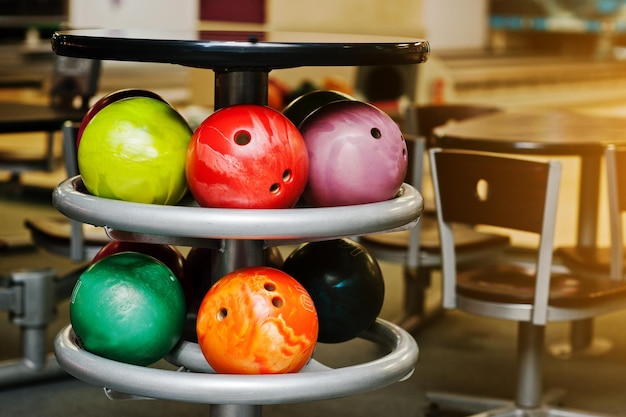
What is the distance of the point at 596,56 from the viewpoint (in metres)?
12.8

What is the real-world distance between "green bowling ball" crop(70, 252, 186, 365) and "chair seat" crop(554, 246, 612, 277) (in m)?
1.45

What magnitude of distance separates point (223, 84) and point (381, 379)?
57 cm

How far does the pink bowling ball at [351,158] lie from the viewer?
164 centimetres

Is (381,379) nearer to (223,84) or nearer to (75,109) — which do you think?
(223,84)

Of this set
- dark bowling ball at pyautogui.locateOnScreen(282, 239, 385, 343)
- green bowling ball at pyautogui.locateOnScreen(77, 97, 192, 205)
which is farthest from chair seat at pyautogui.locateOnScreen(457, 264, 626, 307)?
green bowling ball at pyautogui.locateOnScreen(77, 97, 192, 205)

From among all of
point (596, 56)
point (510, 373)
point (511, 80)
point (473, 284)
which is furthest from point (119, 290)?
point (596, 56)

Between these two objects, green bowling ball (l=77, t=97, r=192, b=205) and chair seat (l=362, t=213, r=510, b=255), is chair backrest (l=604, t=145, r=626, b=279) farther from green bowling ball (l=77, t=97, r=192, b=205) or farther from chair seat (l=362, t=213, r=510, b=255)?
green bowling ball (l=77, t=97, r=192, b=205)

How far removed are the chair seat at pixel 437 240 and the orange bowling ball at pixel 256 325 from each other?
1.44 meters

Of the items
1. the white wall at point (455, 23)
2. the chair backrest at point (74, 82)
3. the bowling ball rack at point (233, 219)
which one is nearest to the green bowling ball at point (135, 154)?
the bowling ball rack at point (233, 219)

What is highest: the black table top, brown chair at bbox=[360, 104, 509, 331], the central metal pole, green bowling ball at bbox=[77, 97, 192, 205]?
the black table top

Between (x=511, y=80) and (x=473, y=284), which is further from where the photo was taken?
(x=511, y=80)

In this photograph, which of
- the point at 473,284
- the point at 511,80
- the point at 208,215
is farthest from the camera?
the point at 511,80

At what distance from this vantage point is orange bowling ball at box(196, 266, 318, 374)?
1.57 meters

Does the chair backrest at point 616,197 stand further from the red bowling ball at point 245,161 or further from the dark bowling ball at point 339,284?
the red bowling ball at point 245,161
